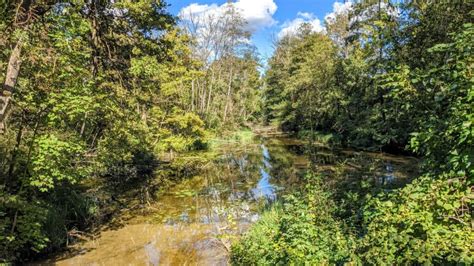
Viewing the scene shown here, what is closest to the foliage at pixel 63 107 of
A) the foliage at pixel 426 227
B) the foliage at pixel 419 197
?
the foliage at pixel 419 197

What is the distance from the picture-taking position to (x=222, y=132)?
115 ft

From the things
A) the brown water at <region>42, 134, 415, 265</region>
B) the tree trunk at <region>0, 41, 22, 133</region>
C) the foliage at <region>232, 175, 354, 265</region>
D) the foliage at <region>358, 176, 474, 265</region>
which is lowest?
the brown water at <region>42, 134, 415, 265</region>

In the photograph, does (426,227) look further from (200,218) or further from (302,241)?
(200,218)

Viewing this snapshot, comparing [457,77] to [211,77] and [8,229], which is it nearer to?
[8,229]

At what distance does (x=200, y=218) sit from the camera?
11.0m

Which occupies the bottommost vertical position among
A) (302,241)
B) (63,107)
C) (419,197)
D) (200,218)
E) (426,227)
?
(200,218)

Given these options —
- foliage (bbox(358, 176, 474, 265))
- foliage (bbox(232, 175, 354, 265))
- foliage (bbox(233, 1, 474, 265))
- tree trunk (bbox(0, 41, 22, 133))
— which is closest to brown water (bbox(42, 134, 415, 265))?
foliage (bbox(232, 175, 354, 265))

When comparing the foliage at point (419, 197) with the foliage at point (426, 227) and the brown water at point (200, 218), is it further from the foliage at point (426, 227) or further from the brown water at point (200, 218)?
the brown water at point (200, 218)

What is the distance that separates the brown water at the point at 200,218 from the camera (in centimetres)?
820

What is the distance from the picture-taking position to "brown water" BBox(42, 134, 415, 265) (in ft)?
26.9

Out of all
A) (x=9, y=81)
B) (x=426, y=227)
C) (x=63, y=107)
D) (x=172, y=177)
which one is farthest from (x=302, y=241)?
(x=172, y=177)

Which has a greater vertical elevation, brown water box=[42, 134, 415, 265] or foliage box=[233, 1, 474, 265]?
foliage box=[233, 1, 474, 265]

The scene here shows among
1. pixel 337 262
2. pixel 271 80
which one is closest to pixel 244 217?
pixel 337 262

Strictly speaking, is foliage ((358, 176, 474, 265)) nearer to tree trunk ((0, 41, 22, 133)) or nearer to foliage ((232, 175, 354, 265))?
foliage ((232, 175, 354, 265))
